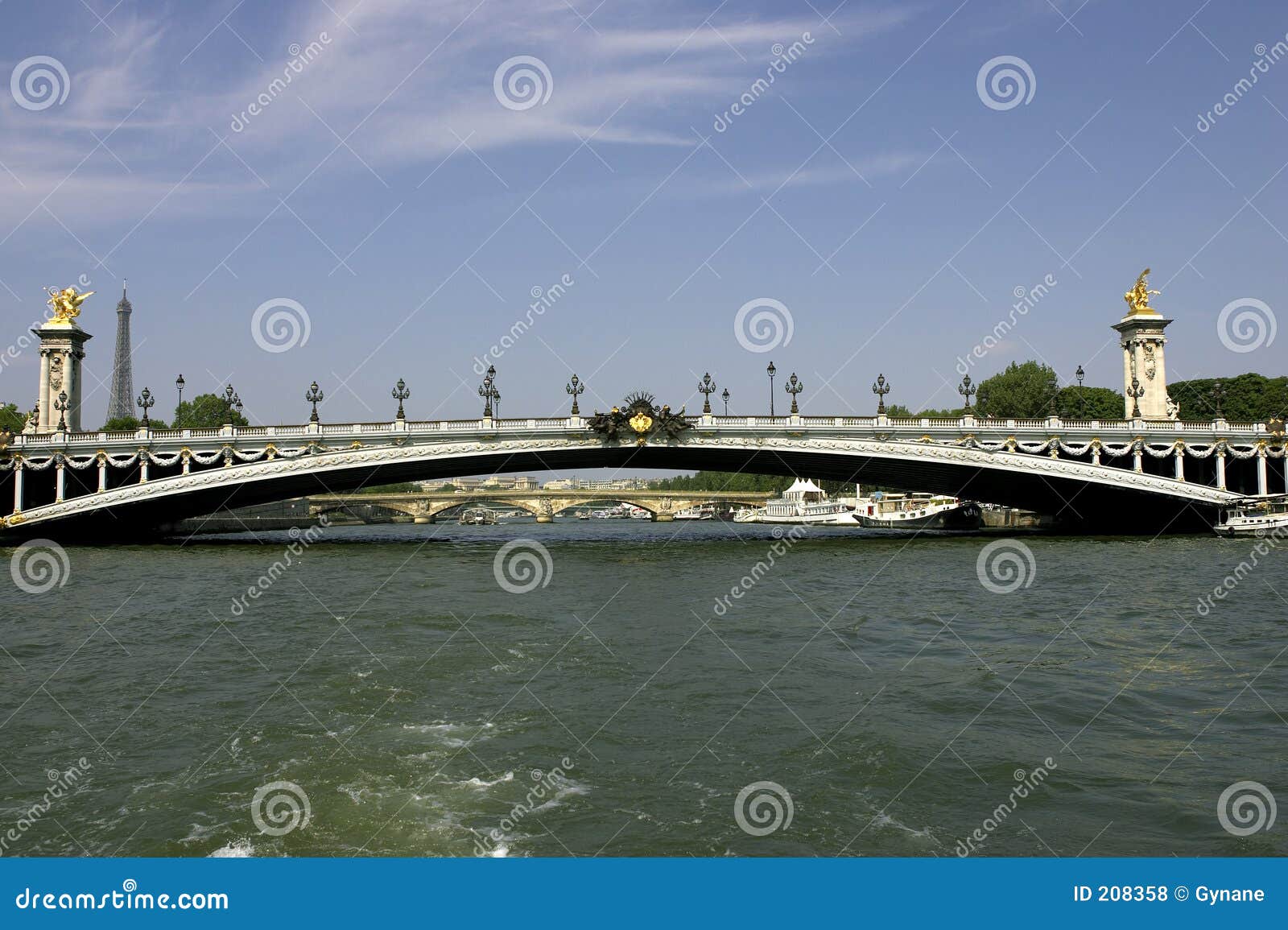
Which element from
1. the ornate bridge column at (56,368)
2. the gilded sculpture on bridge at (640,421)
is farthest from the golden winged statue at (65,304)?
the gilded sculpture on bridge at (640,421)

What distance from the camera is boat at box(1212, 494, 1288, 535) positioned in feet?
140

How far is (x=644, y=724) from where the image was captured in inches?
393

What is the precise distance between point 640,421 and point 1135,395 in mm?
30309

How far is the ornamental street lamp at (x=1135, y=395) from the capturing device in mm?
55275

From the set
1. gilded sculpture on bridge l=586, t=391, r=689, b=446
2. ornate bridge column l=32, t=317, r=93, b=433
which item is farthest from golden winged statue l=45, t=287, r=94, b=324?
gilded sculpture on bridge l=586, t=391, r=689, b=446

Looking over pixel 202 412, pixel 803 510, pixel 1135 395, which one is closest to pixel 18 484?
pixel 202 412

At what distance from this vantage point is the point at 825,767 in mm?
8531

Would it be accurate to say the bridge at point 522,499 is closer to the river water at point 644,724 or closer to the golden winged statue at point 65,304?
the golden winged statue at point 65,304

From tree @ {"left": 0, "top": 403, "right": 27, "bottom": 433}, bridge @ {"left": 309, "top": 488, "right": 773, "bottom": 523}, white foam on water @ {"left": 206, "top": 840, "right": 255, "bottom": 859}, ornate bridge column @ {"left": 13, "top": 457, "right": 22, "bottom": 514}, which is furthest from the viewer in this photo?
bridge @ {"left": 309, "top": 488, "right": 773, "bottom": 523}

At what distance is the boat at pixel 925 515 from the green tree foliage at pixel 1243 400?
20366 millimetres

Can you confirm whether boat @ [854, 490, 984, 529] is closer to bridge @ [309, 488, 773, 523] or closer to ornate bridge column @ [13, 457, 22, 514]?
bridge @ [309, 488, 773, 523]

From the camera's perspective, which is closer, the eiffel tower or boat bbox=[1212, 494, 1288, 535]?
boat bbox=[1212, 494, 1288, 535]

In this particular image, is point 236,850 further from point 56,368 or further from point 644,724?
point 56,368

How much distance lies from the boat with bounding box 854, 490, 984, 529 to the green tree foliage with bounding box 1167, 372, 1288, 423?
2037cm
